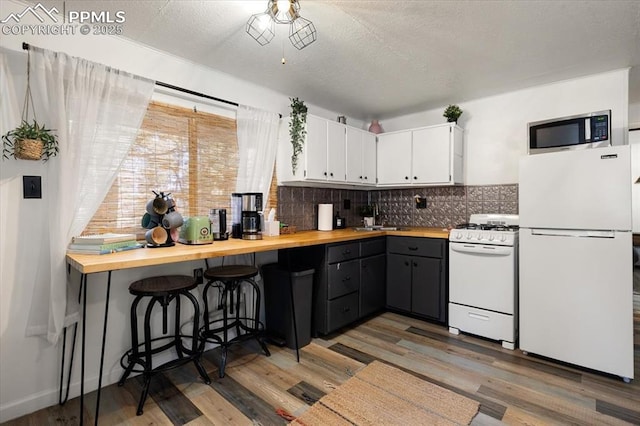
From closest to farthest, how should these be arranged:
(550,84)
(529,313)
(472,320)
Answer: (529,313) → (472,320) → (550,84)

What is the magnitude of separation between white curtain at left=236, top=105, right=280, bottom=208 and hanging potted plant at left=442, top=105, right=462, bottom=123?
1.91 meters

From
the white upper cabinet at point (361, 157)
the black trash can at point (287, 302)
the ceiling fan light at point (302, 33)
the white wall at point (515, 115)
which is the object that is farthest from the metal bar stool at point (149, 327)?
the white wall at point (515, 115)

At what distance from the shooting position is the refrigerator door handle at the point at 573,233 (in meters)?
2.18

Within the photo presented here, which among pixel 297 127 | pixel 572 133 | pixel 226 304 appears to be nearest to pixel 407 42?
pixel 297 127

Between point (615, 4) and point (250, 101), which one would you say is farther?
point (250, 101)

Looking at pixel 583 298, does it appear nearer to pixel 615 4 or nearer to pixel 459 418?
pixel 459 418

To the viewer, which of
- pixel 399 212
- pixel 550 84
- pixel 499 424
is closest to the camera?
pixel 499 424

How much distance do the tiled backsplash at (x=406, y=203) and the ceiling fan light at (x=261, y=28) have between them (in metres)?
1.46

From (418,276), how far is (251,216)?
1.80 meters

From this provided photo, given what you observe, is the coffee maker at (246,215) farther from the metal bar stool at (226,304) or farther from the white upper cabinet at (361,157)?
the white upper cabinet at (361,157)

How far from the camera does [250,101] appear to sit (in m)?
2.99

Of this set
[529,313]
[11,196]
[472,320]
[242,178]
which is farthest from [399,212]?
[11,196]

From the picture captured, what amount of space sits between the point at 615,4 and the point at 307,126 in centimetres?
227

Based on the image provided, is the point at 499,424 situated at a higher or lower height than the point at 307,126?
lower
